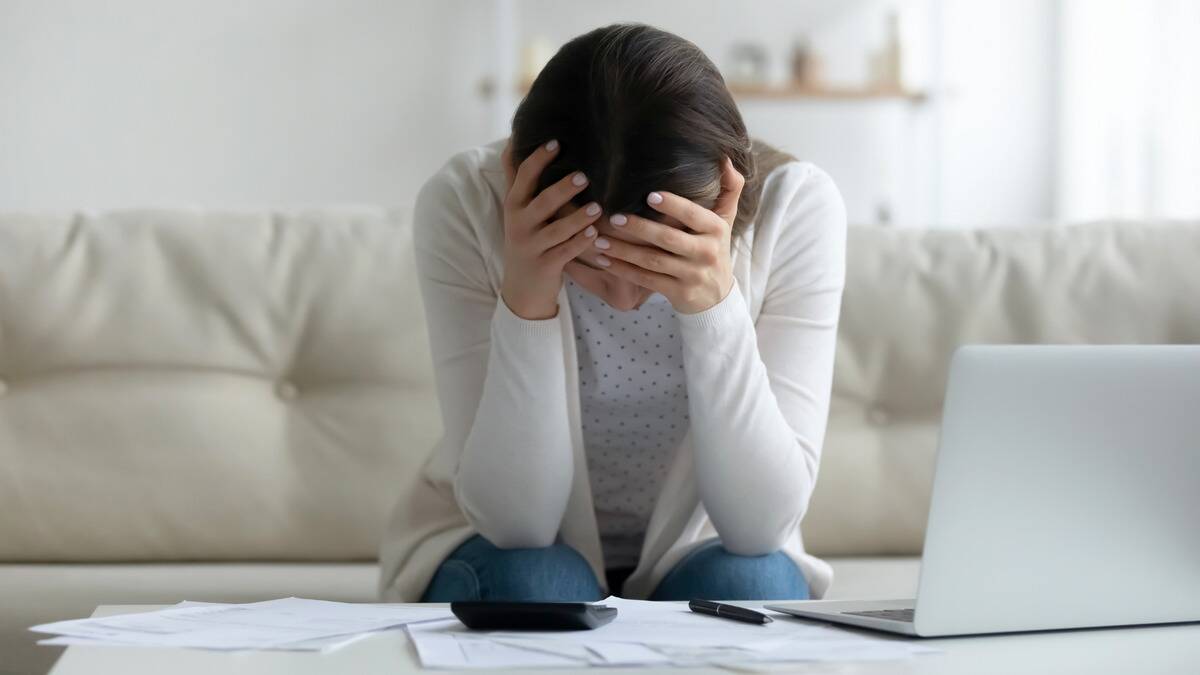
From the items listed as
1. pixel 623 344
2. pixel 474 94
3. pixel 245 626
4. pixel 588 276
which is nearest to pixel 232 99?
pixel 474 94

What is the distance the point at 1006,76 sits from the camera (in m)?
3.74

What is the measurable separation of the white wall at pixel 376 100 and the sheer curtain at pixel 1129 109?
20cm

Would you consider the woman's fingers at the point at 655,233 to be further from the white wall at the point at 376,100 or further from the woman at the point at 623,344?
the white wall at the point at 376,100

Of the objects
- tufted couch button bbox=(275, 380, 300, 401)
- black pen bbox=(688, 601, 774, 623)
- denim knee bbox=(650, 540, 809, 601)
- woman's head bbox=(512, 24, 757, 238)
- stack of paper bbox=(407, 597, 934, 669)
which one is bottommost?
denim knee bbox=(650, 540, 809, 601)

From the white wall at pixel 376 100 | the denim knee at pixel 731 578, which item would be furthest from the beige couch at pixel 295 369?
the white wall at pixel 376 100

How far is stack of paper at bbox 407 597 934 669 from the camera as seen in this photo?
65 centimetres

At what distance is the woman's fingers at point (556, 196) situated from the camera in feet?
3.19

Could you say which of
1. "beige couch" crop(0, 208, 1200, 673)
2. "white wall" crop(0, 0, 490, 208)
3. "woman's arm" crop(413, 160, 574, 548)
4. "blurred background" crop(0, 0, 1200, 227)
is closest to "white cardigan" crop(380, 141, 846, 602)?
"woman's arm" crop(413, 160, 574, 548)

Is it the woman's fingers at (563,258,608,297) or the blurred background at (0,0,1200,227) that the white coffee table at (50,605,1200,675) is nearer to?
the woman's fingers at (563,258,608,297)

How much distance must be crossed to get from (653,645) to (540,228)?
424 mm

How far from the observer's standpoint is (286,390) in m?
1.54

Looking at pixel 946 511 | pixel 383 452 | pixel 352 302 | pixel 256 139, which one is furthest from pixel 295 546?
pixel 256 139

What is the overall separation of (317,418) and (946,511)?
3.24ft

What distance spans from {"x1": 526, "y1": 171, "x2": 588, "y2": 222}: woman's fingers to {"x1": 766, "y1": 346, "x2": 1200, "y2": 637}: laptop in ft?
1.30
